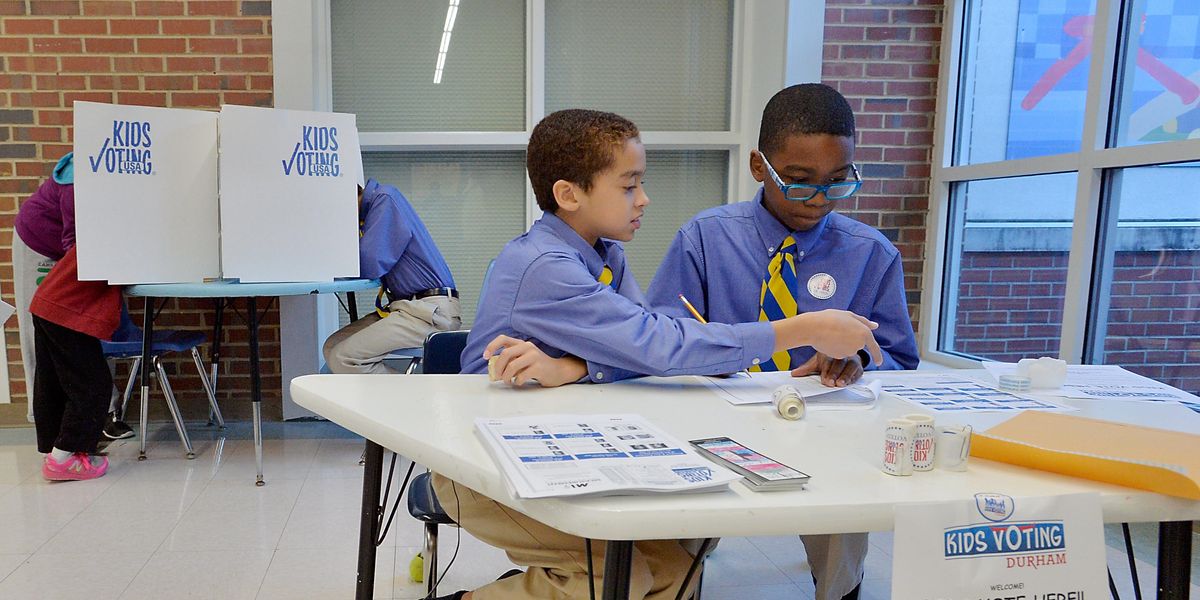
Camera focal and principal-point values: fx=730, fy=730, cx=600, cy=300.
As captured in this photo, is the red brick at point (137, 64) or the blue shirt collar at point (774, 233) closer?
the blue shirt collar at point (774, 233)

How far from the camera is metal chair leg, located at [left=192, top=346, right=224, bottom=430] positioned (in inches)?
119

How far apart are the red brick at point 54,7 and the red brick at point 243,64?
1.98ft

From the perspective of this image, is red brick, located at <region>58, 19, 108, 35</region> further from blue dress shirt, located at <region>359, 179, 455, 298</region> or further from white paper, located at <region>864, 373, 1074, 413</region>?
white paper, located at <region>864, 373, 1074, 413</region>

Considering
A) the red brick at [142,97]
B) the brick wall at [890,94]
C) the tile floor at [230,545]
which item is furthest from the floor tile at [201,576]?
the brick wall at [890,94]

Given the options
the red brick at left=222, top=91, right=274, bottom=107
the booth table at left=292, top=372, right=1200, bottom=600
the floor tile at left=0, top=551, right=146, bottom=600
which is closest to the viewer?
the booth table at left=292, top=372, right=1200, bottom=600

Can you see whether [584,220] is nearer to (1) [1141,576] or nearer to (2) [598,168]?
(2) [598,168]

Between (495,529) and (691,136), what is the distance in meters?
2.64

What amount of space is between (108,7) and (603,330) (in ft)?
9.95

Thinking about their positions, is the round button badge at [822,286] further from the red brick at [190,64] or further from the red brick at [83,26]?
the red brick at [83,26]

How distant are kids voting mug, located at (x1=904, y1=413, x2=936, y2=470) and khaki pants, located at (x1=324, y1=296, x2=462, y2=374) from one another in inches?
90.5

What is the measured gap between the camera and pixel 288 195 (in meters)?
2.65

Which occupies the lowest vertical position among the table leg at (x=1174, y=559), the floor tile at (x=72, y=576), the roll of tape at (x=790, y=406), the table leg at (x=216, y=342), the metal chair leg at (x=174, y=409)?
→ the floor tile at (x=72, y=576)

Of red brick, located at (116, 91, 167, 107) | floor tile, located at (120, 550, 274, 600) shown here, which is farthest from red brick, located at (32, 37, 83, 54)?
floor tile, located at (120, 550, 274, 600)

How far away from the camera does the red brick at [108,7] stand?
3.04 m
